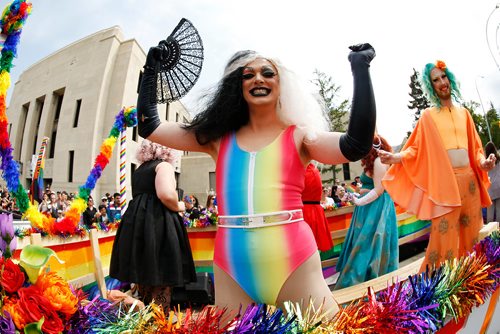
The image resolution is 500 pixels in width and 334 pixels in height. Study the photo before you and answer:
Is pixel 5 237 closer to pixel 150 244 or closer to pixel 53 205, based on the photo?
pixel 150 244

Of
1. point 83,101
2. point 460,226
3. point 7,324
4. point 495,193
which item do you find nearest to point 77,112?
point 83,101

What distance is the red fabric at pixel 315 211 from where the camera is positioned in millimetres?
3299

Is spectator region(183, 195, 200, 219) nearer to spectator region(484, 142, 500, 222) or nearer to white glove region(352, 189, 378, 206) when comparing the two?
white glove region(352, 189, 378, 206)

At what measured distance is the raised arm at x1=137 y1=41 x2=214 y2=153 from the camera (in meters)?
1.45

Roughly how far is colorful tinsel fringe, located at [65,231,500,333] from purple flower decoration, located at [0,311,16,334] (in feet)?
0.42

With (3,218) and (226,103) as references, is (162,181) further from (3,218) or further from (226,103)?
(3,218)

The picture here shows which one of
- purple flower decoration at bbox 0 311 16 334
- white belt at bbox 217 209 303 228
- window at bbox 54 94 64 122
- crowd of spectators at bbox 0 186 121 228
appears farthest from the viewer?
window at bbox 54 94 64 122

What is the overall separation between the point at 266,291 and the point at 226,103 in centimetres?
78

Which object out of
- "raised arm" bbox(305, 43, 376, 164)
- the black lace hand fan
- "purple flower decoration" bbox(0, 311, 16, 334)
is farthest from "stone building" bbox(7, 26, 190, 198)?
"purple flower decoration" bbox(0, 311, 16, 334)

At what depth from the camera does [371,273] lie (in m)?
3.33

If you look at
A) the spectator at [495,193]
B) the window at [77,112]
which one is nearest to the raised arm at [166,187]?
the spectator at [495,193]

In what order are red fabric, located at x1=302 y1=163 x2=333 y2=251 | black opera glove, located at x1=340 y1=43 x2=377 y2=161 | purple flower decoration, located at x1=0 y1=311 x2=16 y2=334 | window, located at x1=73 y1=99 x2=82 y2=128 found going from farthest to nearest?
window, located at x1=73 y1=99 x2=82 y2=128, red fabric, located at x1=302 y1=163 x2=333 y2=251, black opera glove, located at x1=340 y1=43 x2=377 y2=161, purple flower decoration, located at x1=0 y1=311 x2=16 y2=334

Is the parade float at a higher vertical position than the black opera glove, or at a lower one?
lower

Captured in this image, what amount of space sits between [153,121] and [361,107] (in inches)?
33.6
